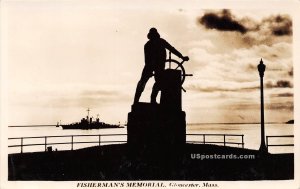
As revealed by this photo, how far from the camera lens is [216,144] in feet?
26.4

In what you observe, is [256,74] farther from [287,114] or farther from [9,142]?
[9,142]

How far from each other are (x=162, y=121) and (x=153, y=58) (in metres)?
0.94

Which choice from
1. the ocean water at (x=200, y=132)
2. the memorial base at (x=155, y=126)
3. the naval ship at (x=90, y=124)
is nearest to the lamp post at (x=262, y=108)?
the ocean water at (x=200, y=132)

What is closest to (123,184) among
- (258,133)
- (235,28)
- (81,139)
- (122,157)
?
(122,157)

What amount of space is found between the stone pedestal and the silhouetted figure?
0.12 m

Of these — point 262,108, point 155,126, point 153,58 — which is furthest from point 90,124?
point 262,108

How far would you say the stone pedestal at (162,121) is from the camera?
24.2ft

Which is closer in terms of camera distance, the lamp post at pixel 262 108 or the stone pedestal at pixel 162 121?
the stone pedestal at pixel 162 121

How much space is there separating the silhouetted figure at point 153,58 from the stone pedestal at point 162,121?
118mm

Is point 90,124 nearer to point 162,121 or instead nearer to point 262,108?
point 162,121

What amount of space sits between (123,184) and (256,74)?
2.59m

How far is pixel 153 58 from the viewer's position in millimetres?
7457

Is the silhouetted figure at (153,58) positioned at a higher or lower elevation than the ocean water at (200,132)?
higher

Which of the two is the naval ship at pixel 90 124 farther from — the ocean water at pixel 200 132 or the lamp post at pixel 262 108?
the lamp post at pixel 262 108
